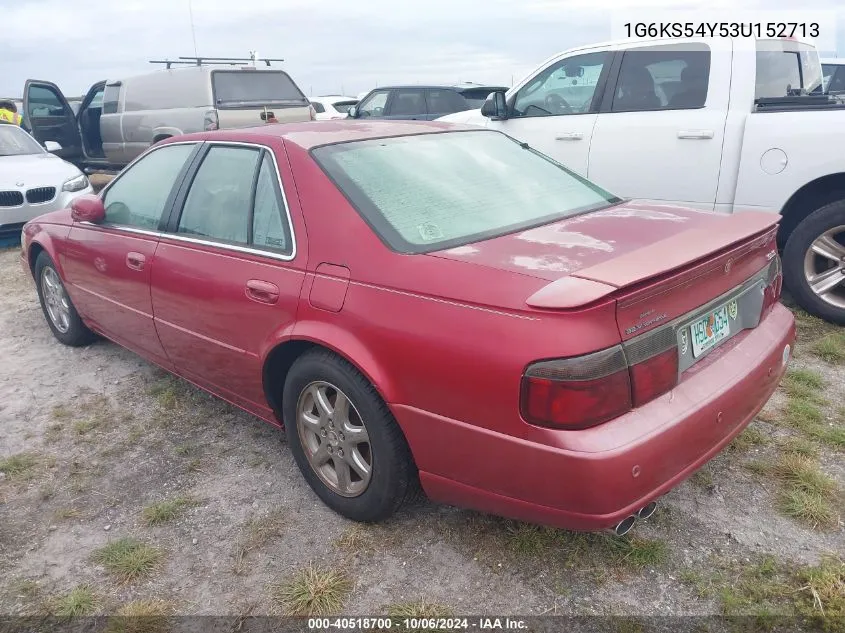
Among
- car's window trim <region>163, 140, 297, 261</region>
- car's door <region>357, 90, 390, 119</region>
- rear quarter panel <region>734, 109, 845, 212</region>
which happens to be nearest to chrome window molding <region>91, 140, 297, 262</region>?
car's window trim <region>163, 140, 297, 261</region>

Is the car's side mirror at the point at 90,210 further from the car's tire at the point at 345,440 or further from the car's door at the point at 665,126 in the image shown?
the car's door at the point at 665,126

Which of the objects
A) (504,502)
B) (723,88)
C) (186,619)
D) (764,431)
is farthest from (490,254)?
(723,88)

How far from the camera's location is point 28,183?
8.00 m

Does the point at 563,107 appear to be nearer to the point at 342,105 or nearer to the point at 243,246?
the point at 243,246

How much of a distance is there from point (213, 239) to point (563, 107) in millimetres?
3555

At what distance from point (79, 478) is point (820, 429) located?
349cm

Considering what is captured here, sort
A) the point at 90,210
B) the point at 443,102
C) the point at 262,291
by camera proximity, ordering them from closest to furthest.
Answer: the point at 262,291, the point at 90,210, the point at 443,102

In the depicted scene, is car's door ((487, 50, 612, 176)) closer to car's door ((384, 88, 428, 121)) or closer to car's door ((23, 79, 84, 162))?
car's door ((384, 88, 428, 121))

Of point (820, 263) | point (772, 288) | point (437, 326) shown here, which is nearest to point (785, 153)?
point (820, 263)

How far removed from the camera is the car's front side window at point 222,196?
9.76 ft

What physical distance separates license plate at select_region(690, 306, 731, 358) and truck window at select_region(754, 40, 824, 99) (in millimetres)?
3048

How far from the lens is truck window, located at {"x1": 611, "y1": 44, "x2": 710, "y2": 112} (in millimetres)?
4840

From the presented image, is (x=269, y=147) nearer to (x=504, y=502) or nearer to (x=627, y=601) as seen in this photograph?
(x=504, y=502)

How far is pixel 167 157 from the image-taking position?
143 inches
